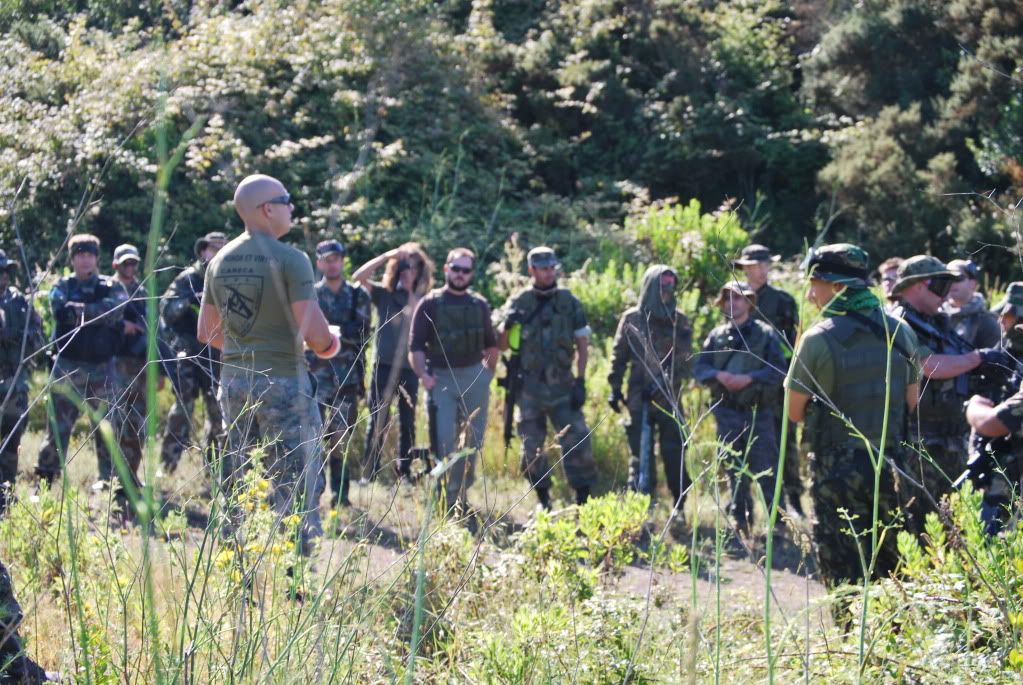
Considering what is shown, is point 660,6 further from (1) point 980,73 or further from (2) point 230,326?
(2) point 230,326

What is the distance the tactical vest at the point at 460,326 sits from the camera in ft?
24.2

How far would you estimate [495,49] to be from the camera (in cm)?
1722

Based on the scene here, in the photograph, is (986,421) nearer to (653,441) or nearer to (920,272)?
(920,272)

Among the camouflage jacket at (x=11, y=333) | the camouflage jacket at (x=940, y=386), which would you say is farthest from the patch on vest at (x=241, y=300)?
the camouflage jacket at (x=940, y=386)

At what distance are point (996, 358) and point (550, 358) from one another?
9.98 feet

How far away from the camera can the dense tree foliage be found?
13812 millimetres

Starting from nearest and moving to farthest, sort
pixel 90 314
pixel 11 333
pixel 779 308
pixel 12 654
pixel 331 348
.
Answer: pixel 12 654, pixel 331 348, pixel 11 333, pixel 90 314, pixel 779 308

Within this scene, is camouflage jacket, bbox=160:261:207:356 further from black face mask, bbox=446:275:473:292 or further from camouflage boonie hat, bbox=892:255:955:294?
camouflage boonie hat, bbox=892:255:955:294

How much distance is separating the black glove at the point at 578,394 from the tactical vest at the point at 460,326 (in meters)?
0.72

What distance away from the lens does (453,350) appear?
24.3 ft

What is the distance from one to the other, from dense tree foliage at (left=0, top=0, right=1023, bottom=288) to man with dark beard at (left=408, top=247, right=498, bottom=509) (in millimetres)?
4538

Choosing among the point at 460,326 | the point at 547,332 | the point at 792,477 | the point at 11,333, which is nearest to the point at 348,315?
the point at 460,326

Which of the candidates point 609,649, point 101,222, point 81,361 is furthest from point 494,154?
point 609,649

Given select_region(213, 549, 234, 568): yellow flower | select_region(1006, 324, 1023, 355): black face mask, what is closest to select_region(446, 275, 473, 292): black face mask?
select_region(1006, 324, 1023, 355): black face mask
